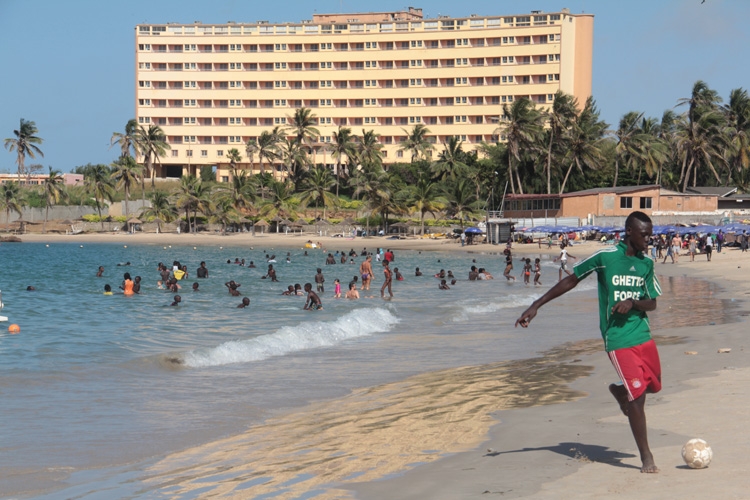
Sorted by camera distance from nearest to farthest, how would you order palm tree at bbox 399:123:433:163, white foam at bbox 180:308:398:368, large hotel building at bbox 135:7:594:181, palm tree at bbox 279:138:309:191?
1. white foam at bbox 180:308:398:368
2. palm tree at bbox 279:138:309:191
3. palm tree at bbox 399:123:433:163
4. large hotel building at bbox 135:7:594:181

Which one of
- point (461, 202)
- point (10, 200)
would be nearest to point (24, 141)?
point (10, 200)

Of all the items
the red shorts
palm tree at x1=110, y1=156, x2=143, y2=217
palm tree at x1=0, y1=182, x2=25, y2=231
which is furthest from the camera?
palm tree at x1=0, y1=182, x2=25, y2=231

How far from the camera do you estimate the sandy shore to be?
568 cm

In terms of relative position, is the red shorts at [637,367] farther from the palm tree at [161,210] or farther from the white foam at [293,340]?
the palm tree at [161,210]

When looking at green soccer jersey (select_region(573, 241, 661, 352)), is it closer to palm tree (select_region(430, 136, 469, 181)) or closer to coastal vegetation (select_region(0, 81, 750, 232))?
coastal vegetation (select_region(0, 81, 750, 232))

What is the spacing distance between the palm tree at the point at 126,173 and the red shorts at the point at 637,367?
88.3 m

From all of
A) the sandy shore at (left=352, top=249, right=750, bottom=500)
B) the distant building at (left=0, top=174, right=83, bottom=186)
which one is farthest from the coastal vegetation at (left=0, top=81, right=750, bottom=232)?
the sandy shore at (left=352, top=249, right=750, bottom=500)

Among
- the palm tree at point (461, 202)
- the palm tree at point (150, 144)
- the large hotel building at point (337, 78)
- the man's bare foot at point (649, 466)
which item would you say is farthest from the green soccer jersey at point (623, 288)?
the large hotel building at point (337, 78)

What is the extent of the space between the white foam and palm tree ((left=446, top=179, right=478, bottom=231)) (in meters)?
60.8

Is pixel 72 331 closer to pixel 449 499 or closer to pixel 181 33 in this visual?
pixel 449 499

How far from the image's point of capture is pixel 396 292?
100 ft

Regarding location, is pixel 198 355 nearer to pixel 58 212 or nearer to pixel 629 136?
pixel 629 136

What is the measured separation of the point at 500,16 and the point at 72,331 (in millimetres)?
96659

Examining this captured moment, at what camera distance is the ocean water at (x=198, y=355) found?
8445 millimetres
